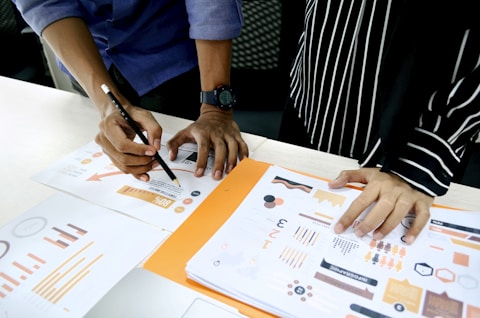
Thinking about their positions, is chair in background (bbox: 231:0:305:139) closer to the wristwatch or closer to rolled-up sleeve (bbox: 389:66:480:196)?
the wristwatch

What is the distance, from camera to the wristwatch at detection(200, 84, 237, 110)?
0.86 m

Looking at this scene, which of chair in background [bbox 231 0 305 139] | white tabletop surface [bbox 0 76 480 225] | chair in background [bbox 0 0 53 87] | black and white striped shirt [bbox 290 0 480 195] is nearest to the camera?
black and white striped shirt [bbox 290 0 480 195]

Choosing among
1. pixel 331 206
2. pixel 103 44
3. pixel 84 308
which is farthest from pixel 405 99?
pixel 103 44

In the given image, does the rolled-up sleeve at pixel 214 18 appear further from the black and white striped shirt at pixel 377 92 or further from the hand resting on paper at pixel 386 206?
the hand resting on paper at pixel 386 206

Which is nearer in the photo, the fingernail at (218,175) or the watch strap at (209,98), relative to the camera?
the fingernail at (218,175)

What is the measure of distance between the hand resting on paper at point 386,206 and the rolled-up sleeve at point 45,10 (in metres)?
0.72

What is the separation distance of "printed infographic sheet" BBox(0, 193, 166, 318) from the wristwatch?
15.1 inches

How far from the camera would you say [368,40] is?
0.66 metres

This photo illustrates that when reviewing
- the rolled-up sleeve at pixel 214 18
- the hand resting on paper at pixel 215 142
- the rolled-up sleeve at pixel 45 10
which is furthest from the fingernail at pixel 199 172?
the rolled-up sleeve at pixel 45 10

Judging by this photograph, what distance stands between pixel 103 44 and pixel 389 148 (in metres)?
0.76

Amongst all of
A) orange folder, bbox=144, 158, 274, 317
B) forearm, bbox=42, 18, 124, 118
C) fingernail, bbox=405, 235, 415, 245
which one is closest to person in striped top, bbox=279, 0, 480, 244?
fingernail, bbox=405, 235, 415, 245

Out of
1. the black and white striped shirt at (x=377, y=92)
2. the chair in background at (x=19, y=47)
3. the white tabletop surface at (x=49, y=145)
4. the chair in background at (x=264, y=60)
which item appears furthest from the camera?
the chair in background at (x=19, y=47)

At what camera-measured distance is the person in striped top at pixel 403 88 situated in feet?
1.67

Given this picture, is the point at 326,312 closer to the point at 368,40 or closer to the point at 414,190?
the point at 414,190
